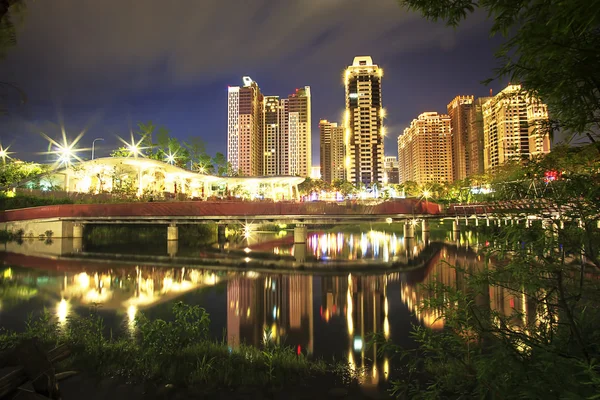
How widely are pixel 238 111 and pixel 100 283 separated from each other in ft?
535

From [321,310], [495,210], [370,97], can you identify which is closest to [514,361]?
[495,210]

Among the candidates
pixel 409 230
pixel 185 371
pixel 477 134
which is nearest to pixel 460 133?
pixel 477 134

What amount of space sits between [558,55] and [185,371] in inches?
324

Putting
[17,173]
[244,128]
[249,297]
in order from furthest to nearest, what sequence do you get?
[244,128] → [17,173] → [249,297]

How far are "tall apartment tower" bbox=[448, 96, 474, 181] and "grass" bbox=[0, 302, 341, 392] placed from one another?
6895 inches

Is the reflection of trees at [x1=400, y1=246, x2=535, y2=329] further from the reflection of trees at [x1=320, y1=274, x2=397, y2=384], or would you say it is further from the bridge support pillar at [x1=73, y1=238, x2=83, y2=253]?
the bridge support pillar at [x1=73, y1=238, x2=83, y2=253]

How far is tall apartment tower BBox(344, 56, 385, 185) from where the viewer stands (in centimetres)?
13538

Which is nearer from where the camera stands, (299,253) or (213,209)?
(299,253)

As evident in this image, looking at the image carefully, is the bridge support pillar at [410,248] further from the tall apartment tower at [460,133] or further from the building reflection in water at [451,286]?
the tall apartment tower at [460,133]

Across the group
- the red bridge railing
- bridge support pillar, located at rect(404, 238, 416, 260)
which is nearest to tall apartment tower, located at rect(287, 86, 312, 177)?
bridge support pillar, located at rect(404, 238, 416, 260)

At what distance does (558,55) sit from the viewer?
Result: 9.16ft

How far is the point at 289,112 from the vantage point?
192 metres

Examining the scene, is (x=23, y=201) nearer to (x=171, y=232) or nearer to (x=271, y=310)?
(x=171, y=232)

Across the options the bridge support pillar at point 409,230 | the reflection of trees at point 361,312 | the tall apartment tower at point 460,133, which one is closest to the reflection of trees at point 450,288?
the reflection of trees at point 361,312
